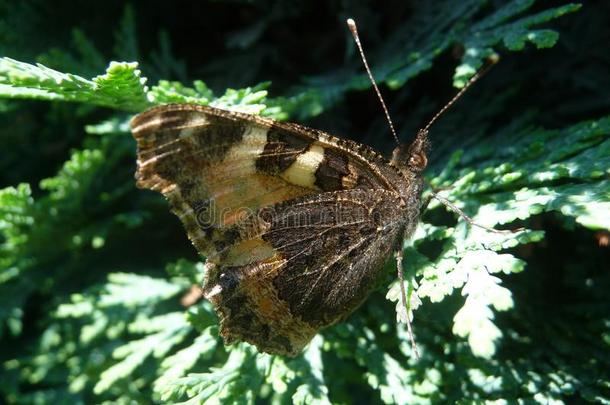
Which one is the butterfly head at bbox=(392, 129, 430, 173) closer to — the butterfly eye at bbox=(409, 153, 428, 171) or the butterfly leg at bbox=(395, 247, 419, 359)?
the butterfly eye at bbox=(409, 153, 428, 171)

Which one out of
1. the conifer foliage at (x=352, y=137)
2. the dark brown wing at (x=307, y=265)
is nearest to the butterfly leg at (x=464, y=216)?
the conifer foliage at (x=352, y=137)

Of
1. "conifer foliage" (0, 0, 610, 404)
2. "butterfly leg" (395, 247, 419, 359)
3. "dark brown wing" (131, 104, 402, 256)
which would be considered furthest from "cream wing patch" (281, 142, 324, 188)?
"butterfly leg" (395, 247, 419, 359)

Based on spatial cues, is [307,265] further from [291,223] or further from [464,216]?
[464,216]

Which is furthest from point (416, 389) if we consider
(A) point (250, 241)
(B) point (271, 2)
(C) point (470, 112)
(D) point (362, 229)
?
(B) point (271, 2)

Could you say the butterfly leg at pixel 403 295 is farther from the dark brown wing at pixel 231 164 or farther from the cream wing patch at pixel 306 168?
the cream wing patch at pixel 306 168

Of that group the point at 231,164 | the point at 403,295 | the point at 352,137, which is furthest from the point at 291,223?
the point at 352,137

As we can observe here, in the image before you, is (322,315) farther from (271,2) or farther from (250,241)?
(271,2)

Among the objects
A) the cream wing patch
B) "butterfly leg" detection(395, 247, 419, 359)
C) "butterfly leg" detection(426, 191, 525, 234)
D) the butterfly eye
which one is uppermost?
the cream wing patch
